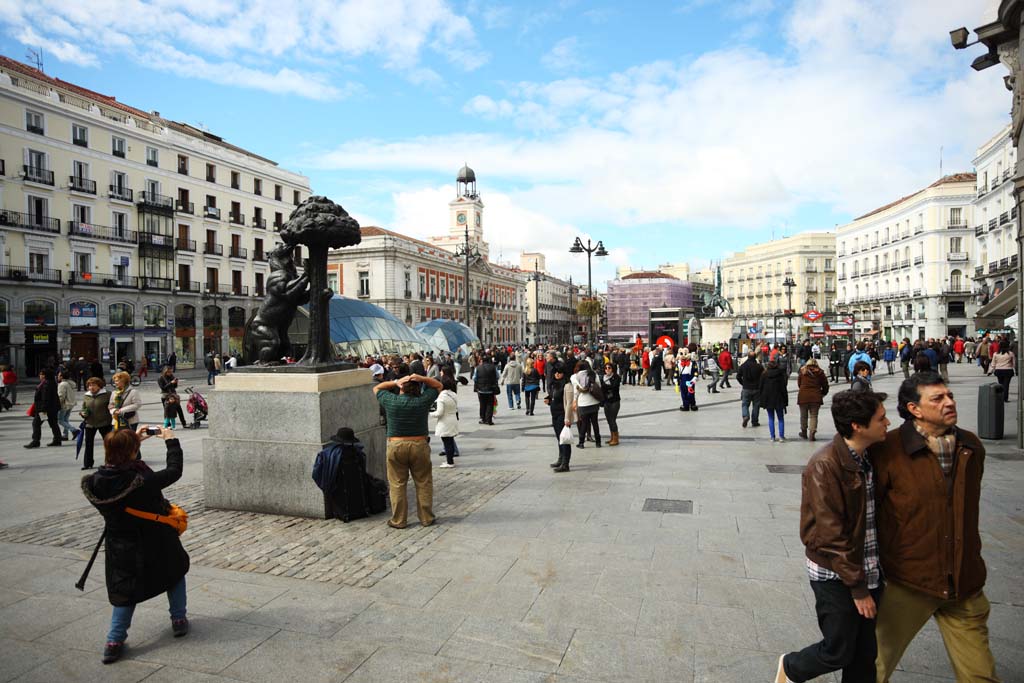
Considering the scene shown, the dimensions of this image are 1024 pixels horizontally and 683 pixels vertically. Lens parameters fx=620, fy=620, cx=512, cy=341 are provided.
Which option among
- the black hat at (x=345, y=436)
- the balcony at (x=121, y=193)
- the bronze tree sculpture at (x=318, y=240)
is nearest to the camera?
the black hat at (x=345, y=436)

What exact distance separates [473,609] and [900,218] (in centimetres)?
6475

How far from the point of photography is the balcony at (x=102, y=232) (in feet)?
117

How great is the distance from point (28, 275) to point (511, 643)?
39294mm

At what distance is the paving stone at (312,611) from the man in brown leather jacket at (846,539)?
2.82m

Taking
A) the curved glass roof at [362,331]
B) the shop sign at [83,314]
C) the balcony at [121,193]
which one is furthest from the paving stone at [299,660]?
the balcony at [121,193]

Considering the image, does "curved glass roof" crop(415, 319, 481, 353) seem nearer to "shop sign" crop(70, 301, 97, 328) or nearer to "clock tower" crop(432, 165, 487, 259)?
"shop sign" crop(70, 301, 97, 328)

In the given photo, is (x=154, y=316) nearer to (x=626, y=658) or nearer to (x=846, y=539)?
(x=626, y=658)

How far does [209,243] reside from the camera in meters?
44.3

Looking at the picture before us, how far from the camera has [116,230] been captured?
38250 millimetres

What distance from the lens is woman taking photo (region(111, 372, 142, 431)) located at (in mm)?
8229

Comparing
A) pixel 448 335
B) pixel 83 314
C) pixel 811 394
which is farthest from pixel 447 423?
pixel 448 335

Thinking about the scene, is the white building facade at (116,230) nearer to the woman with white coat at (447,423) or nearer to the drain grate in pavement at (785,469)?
the woman with white coat at (447,423)

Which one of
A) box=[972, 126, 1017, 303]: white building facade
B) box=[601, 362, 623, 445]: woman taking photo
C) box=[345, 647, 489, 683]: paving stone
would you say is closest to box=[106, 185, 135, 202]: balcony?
box=[601, 362, 623, 445]: woman taking photo

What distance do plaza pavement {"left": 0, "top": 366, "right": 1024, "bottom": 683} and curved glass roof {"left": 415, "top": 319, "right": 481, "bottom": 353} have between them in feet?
131
